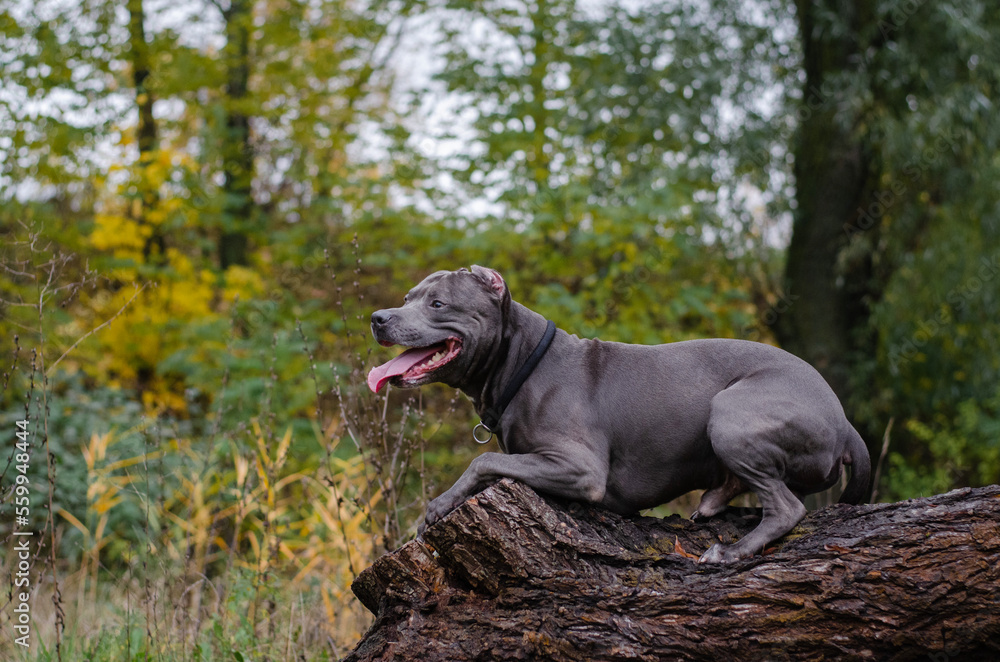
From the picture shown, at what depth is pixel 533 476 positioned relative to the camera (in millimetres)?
3445

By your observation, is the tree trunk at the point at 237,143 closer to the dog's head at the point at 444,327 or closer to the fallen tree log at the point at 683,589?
the dog's head at the point at 444,327

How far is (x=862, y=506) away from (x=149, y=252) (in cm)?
1020

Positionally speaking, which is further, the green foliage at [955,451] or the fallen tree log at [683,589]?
the green foliage at [955,451]

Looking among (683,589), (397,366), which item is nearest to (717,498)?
(683,589)

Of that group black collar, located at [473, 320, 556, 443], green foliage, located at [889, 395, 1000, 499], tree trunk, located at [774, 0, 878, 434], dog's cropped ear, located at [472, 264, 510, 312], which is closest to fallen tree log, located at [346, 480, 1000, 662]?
black collar, located at [473, 320, 556, 443]

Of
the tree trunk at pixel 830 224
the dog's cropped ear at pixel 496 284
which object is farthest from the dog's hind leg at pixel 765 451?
the tree trunk at pixel 830 224

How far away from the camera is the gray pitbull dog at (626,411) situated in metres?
3.43

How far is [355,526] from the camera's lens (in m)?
6.61

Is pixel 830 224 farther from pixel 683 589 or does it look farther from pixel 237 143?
pixel 237 143

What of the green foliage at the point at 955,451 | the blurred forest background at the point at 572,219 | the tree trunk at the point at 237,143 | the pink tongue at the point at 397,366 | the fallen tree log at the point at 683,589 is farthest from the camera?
the tree trunk at the point at 237,143

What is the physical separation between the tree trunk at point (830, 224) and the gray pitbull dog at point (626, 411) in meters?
5.84

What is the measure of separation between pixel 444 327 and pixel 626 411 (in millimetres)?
910

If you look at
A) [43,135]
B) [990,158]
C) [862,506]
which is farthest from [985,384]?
[43,135]

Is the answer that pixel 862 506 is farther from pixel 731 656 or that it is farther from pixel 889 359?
pixel 889 359
